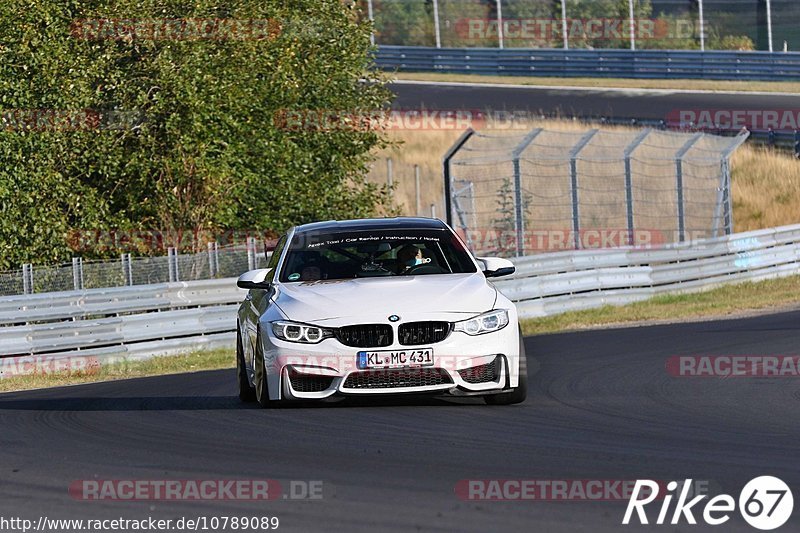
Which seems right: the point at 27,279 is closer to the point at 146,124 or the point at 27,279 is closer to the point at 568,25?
the point at 146,124

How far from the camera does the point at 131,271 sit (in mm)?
20219

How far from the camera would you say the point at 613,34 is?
50719 mm

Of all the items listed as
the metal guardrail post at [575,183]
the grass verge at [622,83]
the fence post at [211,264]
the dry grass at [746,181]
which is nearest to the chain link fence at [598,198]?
the metal guardrail post at [575,183]

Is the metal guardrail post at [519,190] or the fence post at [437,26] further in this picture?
the fence post at [437,26]

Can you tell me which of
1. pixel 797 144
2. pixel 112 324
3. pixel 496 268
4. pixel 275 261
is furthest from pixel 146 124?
pixel 797 144

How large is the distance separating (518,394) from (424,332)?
88cm

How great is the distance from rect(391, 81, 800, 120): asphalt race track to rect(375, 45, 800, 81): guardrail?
1.78 metres

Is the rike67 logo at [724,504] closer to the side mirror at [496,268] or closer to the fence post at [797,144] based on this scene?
the side mirror at [496,268]

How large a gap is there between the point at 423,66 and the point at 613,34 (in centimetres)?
656

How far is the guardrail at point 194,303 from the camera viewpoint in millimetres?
18344

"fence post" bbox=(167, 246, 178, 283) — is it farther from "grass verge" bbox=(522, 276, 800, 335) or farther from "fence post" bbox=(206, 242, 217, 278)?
"grass verge" bbox=(522, 276, 800, 335)

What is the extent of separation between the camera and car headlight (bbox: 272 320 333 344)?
1023 centimetres

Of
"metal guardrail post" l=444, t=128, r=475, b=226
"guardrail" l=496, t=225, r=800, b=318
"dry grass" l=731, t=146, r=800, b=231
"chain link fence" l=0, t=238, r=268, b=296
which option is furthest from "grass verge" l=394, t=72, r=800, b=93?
"chain link fence" l=0, t=238, r=268, b=296

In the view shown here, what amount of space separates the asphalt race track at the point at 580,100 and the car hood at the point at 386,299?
28.8 meters
